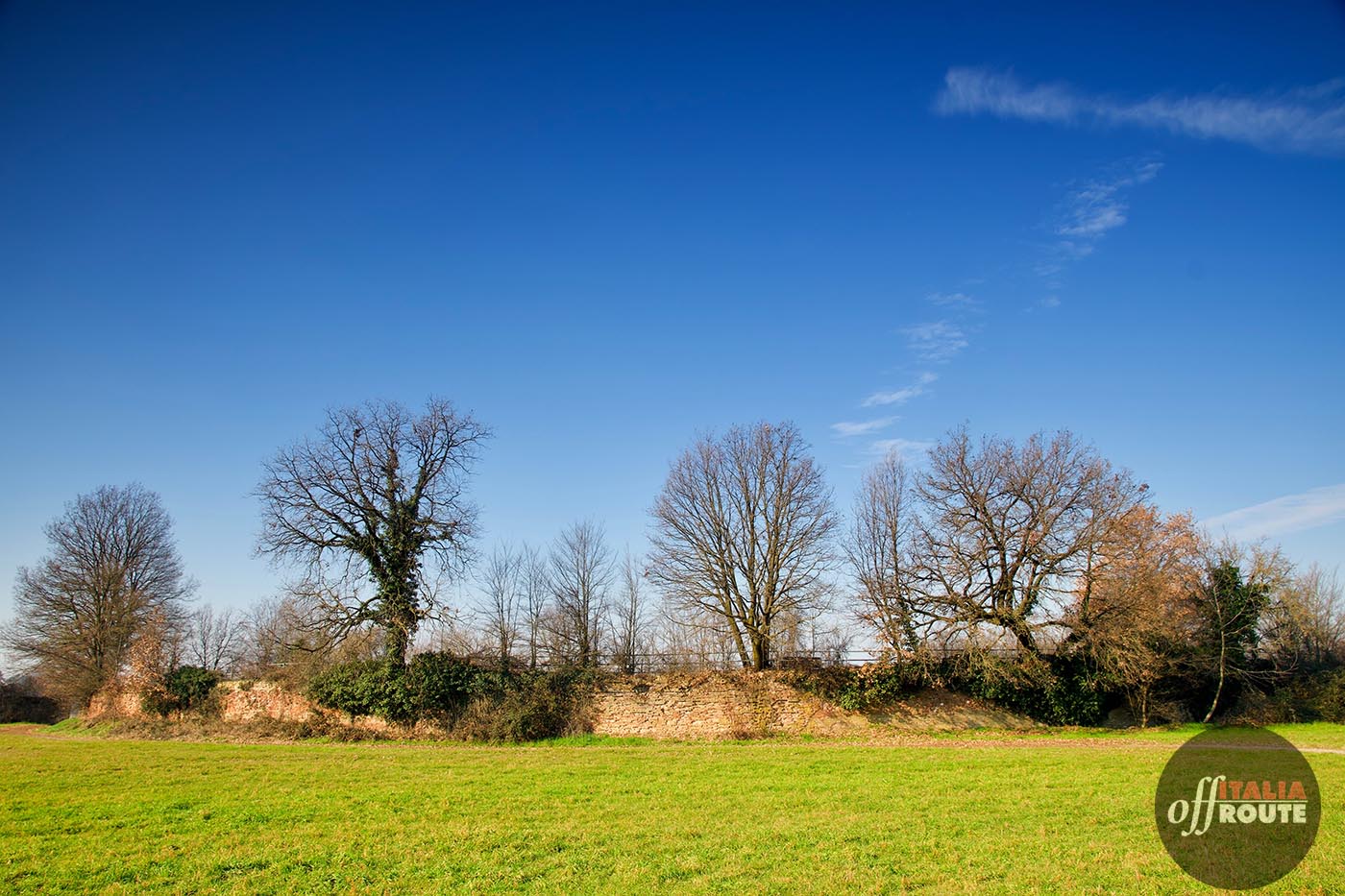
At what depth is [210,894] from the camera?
7137mm

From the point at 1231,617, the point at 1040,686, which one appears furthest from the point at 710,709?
the point at 1231,617

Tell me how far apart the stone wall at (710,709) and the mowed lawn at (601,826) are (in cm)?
835

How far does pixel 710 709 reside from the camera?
25656 mm

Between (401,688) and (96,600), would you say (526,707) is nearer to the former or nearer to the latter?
(401,688)

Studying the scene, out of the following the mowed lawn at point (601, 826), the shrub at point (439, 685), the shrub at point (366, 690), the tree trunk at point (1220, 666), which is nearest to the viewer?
the mowed lawn at point (601, 826)

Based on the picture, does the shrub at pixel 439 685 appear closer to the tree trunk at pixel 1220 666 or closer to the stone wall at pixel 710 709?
the stone wall at pixel 710 709

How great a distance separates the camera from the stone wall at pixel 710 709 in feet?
82.8

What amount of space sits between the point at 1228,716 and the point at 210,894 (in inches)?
1311

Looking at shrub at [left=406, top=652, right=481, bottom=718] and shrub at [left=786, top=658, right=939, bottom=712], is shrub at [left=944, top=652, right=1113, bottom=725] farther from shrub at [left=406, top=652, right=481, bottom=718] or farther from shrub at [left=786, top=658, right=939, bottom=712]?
shrub at [left=406, top=652, right=481, bottom=718]

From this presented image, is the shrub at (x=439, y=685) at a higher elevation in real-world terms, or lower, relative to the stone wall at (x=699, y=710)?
higher

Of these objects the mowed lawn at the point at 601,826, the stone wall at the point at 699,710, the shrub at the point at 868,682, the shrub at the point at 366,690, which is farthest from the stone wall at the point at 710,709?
the mowed lawn at the point at 601,826

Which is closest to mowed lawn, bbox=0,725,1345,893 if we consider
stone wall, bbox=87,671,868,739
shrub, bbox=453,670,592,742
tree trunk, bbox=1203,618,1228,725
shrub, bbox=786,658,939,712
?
shrub, bbox=453,670,592,742

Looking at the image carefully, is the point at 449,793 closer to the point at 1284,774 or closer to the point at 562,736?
the point at 562,736

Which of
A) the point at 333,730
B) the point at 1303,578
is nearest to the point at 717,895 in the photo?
the point at 333,730
